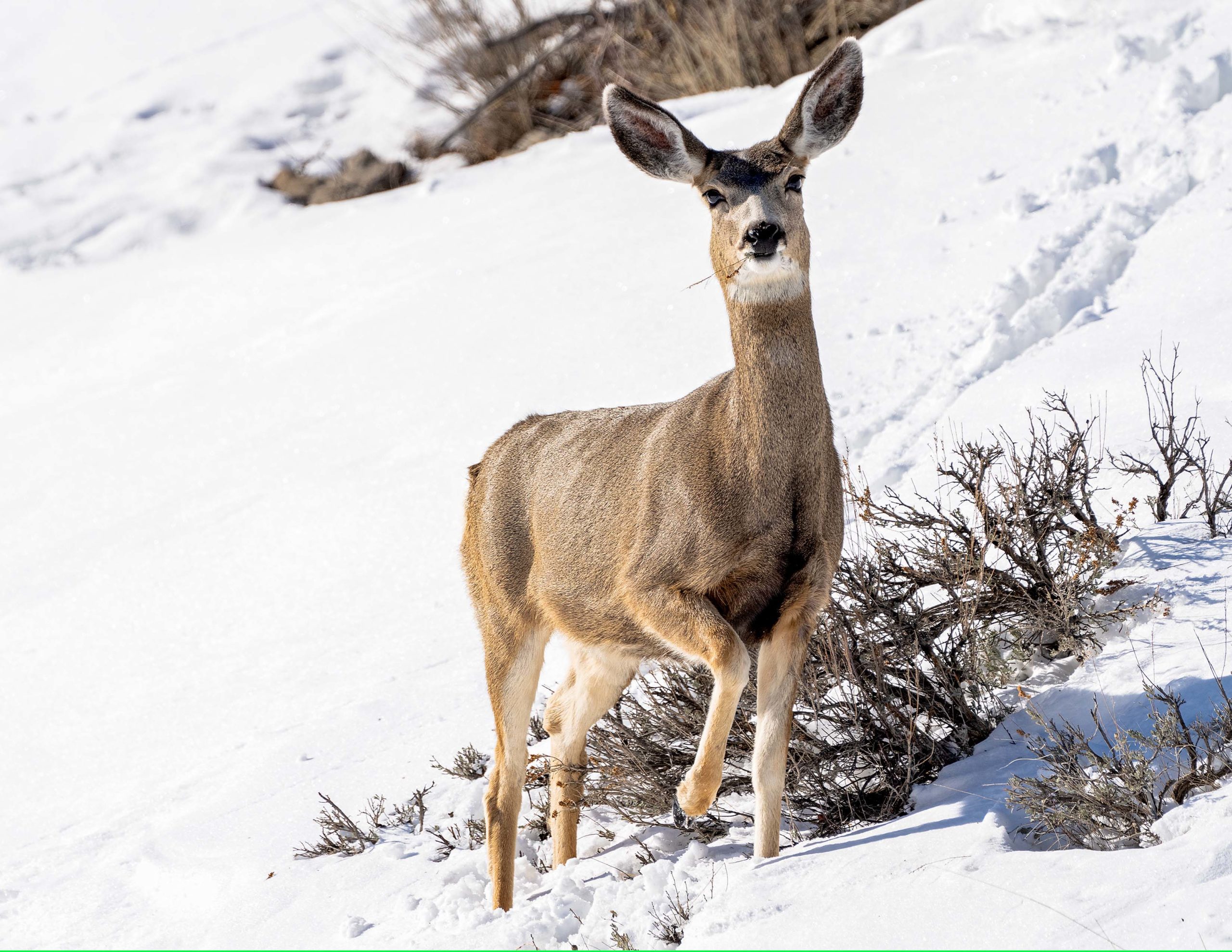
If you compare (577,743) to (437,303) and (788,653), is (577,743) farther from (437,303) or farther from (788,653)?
(437,303)

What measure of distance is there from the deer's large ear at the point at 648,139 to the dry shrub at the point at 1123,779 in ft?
7.11

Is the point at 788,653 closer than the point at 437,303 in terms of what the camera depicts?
Yes

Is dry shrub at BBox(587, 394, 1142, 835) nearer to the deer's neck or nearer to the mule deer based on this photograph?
the mule deer

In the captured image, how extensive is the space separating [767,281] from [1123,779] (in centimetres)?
185

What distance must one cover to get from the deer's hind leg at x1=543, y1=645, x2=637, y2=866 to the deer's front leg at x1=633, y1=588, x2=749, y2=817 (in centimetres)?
94

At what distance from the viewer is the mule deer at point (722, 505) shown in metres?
4.29

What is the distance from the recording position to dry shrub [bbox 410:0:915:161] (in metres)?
13.4

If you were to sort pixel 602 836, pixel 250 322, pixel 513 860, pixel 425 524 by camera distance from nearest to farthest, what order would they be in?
pixel 513 860
pixel 602 836
pixel 425 524
pixel 250 322

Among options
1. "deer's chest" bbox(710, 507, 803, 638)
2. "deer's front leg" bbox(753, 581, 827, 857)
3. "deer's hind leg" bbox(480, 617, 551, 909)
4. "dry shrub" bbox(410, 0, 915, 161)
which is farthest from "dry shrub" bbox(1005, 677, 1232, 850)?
"dry shrub" bbox(410, 0, 915, 161)

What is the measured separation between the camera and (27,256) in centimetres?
1453

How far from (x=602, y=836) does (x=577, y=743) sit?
0.39m

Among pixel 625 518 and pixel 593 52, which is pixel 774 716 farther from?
pixel 593 52

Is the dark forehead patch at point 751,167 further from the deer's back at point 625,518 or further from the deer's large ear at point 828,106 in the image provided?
the deer's back at point 625,518

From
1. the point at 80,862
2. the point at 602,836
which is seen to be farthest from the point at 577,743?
the point at 80,862
